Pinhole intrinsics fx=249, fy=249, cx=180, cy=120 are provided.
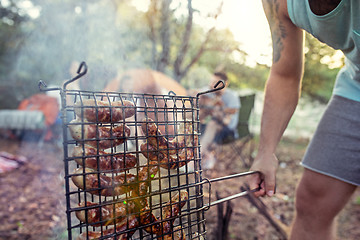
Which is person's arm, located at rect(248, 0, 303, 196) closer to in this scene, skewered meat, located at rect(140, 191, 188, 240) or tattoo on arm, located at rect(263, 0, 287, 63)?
tattoo on arm, located at rect(263, 0, 287, 63)

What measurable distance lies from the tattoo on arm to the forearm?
6.7 inches

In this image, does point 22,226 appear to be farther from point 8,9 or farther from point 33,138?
point 8,9

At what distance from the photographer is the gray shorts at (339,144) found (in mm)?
1596

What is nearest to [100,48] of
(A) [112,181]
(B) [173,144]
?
(B) [173,144]

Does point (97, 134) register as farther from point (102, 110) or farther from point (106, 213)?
point (106, 213)

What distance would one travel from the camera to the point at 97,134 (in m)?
0.94

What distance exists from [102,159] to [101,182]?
0.09 meters

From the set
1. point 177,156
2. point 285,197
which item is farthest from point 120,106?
point 285,197

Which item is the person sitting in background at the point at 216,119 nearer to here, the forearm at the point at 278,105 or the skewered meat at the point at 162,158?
the forearm at the point at 278,105

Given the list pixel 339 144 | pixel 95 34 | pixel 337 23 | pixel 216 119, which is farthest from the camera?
pixel 216 119

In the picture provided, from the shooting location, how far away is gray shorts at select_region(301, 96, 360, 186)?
5.24 ft

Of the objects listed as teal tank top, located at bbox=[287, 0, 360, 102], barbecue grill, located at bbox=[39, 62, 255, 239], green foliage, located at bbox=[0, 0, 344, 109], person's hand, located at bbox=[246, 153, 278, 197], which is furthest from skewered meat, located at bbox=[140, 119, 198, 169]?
green foliage, located at bbox=[0, 0, 344, 109]

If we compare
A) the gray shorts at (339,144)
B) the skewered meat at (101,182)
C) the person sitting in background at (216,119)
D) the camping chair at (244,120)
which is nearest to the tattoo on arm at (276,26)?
the gray shorts at (339,144)

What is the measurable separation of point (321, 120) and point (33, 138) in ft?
26.6
